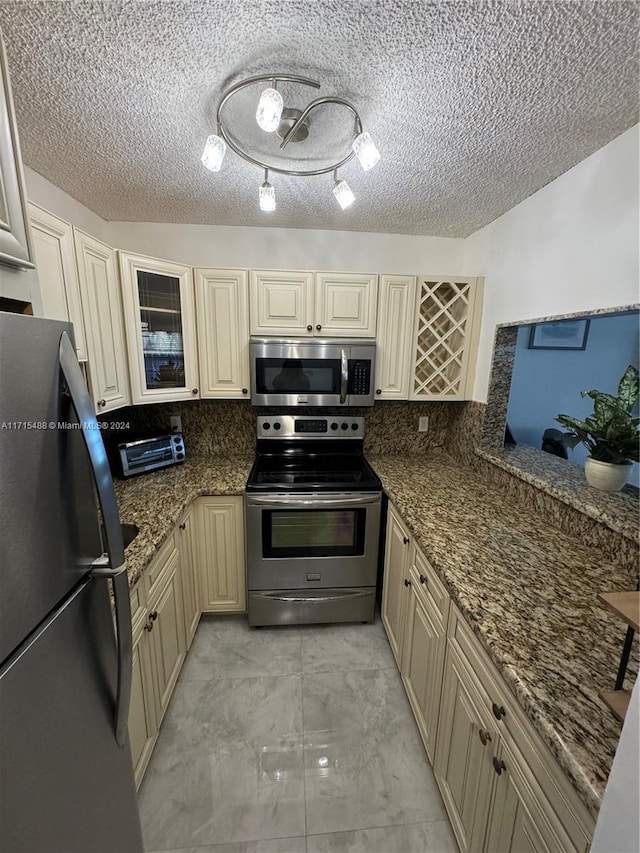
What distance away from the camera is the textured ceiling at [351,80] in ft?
2.71

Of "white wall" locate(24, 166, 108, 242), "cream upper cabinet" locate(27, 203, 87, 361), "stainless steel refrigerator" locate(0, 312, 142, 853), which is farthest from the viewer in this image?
"white wall" locate(24, 166, 108, 242)

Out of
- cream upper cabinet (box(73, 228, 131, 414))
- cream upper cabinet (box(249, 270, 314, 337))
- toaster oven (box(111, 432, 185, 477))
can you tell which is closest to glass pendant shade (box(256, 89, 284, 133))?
cream upper cabinet (box(73, 228, 131, 414))

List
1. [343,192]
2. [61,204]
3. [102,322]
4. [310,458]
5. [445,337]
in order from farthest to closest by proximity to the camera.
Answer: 1. [310,458]
2. [445,337]
3. [61,204]
4. [102,322]
5. [343,192]

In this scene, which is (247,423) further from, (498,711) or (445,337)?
(498,711)

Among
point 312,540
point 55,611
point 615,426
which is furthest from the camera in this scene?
point 312,540

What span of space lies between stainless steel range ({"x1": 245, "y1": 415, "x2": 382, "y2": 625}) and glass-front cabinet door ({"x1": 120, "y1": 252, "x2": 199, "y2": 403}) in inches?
29.1

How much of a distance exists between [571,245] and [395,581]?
1.82 m

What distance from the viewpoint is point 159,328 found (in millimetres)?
1926

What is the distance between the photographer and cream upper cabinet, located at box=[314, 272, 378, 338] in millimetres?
2068

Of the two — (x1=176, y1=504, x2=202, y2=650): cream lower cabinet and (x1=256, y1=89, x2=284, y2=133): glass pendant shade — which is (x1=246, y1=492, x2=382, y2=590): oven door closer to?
(x1=176, y1=504, x2=202, y2=650): cream lower cabinet

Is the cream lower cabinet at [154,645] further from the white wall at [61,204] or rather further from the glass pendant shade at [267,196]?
the white wall at [61,204]

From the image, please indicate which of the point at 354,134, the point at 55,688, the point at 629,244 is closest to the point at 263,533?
the point at 55,688

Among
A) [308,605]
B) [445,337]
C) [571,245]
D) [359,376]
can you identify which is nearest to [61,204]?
[359,376]

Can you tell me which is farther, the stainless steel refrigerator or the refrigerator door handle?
the refrigerator door handle
